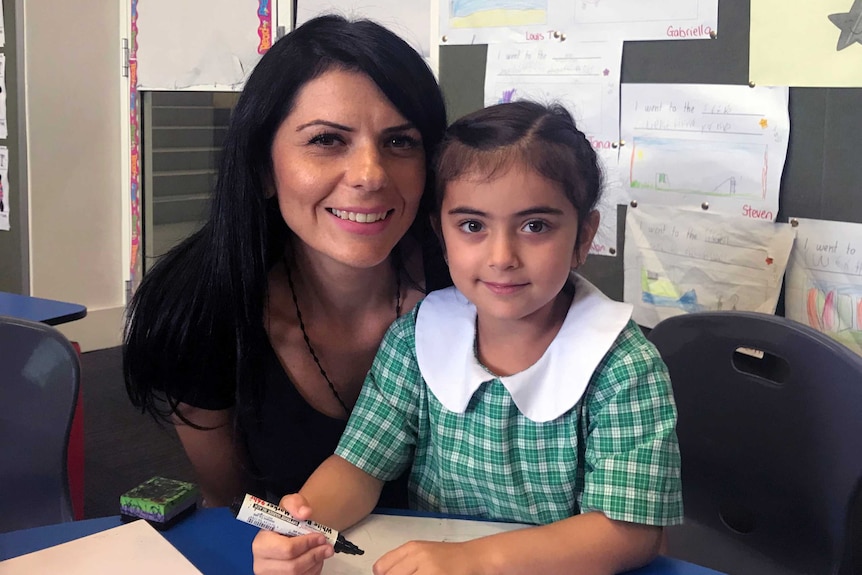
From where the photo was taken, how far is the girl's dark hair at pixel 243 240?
3.76ft

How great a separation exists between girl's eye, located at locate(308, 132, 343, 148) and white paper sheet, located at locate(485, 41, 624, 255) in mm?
923

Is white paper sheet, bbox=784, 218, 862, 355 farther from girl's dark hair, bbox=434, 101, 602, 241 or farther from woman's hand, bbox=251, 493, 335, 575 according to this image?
woman's hand, bbox=251, 493, 335, 575

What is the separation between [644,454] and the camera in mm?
912

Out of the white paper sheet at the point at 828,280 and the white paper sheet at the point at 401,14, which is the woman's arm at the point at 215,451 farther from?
the white paper sheet at the point at 401,14

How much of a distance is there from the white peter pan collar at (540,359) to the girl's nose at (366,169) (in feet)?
0.68

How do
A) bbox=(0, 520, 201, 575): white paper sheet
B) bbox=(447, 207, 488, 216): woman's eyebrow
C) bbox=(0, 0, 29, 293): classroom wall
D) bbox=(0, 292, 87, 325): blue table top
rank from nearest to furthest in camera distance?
bbox=(0, 520, 201, 575): white paper sheet → bbox=(447, 207, 488, 216): woman's eyebrow → bbox=(0, 292, 87, 325): blue table top → bbox=(0, 0, 29, 293): classroom wall

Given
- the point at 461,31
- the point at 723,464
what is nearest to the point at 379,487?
the point at 723,464

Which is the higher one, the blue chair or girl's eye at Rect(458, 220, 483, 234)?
girl's eye at Rect(458, 220, 483, 234)

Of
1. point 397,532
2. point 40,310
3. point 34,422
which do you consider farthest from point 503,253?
point 40,310

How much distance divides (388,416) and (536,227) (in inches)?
13.3

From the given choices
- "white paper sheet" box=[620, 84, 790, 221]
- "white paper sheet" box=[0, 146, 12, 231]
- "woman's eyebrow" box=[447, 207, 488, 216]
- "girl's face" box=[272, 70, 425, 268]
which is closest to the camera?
"woman's eyebrow" box=[447, 207, 488, 216]

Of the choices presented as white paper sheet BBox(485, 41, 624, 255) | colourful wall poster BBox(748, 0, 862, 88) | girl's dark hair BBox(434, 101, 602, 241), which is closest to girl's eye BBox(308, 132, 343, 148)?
girl's dark hair BBox(434, 101, 602, 241)

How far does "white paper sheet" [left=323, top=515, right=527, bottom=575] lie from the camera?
875 mm

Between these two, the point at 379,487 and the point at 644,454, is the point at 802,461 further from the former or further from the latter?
the point at 379,487
